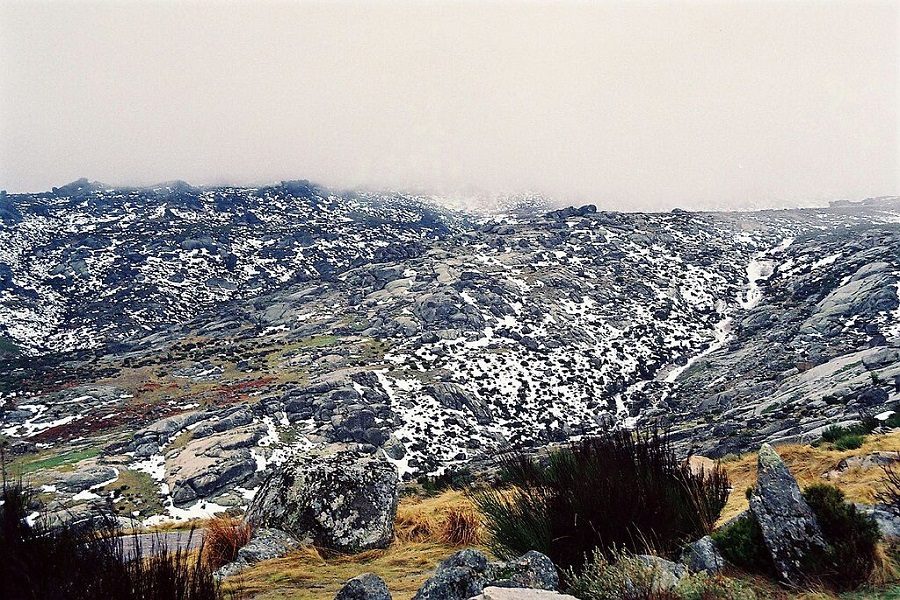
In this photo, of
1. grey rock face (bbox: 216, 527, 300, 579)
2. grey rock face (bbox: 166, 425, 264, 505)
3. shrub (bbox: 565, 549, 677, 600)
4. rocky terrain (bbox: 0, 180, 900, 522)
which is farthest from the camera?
rocky terrain (bbox: 0, 180, 900, 522)

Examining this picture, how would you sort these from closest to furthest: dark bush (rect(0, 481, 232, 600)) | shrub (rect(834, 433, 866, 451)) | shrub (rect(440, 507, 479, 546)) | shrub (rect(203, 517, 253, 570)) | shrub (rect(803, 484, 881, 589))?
dark bush (rect(0, 481, 232, 600)) < shrub (rect(803, 484, 881, 589)) < shrub (rect(203, 517, 253, 570)) < shrub (rect(440, 507, 479, 546)) < shrub (rect(834, 433, 866, 451))

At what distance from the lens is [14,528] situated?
3.78 m

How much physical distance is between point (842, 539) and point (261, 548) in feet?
22.5

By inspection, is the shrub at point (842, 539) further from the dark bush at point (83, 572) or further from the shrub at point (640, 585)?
the dark bush at point (83, 572)

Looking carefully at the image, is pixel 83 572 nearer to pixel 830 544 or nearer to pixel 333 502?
pixel 333 502

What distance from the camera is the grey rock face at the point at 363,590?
4.49 m

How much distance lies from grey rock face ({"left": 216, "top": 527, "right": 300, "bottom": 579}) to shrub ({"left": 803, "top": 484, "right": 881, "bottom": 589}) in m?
6.42

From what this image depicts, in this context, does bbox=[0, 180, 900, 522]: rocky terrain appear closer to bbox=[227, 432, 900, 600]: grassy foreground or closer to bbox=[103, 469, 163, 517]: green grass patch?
bbox=[103, 469, 163, 517]: green grass patch

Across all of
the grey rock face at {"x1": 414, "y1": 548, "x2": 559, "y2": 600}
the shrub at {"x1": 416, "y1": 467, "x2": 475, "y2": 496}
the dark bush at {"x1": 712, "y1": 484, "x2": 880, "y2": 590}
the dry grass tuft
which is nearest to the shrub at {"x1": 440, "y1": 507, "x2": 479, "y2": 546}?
the dry grass tuft

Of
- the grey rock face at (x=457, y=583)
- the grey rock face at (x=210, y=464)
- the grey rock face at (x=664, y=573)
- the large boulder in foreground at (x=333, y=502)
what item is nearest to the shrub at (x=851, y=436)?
the large boulder in foreground at (x=333, y=502)

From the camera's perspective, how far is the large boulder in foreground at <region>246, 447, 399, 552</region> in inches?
339

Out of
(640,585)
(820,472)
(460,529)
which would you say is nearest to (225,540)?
(460,529)

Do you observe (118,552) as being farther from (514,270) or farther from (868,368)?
(514,270)

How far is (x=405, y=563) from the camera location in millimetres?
7707
